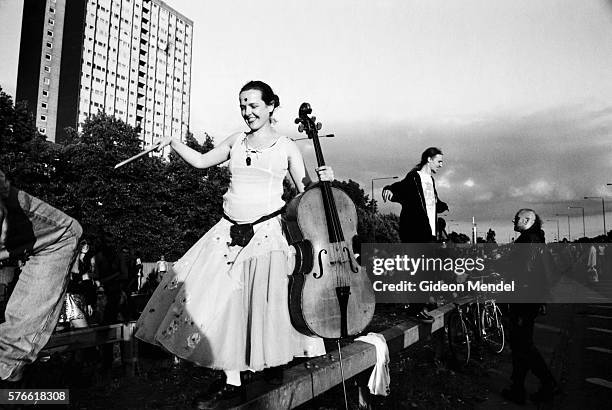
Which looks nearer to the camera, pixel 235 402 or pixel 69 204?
pixel 235 402

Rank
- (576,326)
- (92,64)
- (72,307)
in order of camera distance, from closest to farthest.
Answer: (72,307) → (576,326) → (92,64)

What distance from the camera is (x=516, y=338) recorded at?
4.89 metres

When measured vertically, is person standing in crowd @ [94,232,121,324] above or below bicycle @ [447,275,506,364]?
above

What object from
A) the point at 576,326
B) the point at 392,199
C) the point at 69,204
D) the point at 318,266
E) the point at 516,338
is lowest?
the point at 576,326

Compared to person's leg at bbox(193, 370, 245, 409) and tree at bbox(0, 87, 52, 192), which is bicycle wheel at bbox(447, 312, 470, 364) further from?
tree at bbox(0, 87, 52, 192)

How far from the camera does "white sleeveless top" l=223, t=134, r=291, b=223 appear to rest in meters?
2.96

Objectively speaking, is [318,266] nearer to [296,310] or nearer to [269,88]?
[296,310]

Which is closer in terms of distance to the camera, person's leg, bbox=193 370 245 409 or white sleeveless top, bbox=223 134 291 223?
person's leg, bbox=193 370 245 409

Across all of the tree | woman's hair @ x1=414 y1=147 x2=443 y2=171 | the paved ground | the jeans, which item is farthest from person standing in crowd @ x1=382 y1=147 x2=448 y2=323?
the tree

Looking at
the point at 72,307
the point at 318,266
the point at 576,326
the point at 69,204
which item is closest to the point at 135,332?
the point at 318,266

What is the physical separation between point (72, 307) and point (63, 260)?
437 centimetres

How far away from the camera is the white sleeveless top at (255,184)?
2.96 metres

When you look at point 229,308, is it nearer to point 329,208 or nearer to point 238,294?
point 238,294

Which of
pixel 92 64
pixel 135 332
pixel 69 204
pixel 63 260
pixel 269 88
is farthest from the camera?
pixel 92 64
